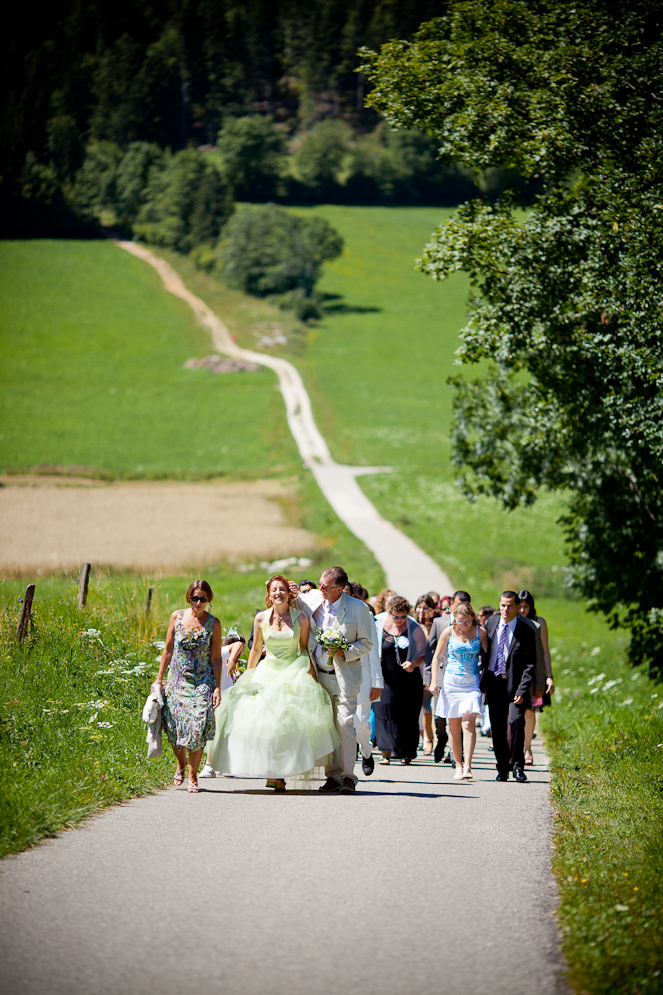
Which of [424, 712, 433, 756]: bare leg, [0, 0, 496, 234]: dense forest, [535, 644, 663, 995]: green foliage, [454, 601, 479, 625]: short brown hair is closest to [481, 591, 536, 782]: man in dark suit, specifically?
[454, 601, 479, 625]: short brown hair

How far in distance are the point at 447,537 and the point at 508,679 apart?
2920 cm

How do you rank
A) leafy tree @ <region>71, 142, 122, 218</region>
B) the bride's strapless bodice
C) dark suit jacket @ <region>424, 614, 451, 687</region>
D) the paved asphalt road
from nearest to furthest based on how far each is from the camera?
the paved asphalt road, the bride's strapless bodice, dark suit jacket @ <region>424, 614, 451, 687</region>, leafy tree @ <region>71, 142, 122, 218</region>

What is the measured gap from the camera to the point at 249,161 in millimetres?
126125

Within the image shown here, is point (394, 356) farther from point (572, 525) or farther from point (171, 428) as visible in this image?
point (572, 525)

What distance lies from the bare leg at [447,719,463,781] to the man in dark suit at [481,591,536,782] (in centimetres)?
38

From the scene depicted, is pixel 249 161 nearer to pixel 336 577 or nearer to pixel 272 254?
pixel 272 254

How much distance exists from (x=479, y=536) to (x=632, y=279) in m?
28.6

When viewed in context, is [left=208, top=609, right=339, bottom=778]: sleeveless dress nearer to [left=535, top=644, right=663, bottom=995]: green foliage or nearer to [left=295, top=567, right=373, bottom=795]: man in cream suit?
[left=295, top=567, right=373, bottom=795]: man in cream suit

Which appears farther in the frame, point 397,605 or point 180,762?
point 397,605

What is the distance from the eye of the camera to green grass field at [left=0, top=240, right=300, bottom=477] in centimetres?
6066

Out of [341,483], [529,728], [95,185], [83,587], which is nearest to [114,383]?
[341,483]

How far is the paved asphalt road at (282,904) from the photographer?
4680 mm

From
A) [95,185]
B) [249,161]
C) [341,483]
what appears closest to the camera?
[341,483]

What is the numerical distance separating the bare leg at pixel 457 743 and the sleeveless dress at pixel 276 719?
235cm
